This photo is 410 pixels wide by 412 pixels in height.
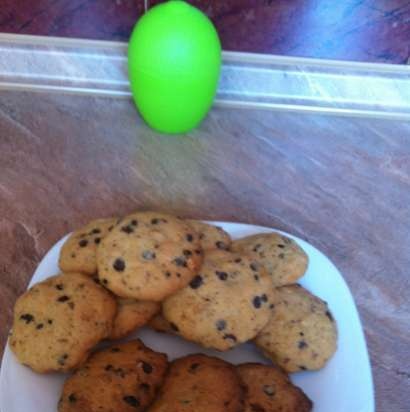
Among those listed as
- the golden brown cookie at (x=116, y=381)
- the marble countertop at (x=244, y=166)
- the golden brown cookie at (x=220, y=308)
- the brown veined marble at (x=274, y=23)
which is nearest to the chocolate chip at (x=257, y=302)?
the golden brown cookie at (x=220, y=308)

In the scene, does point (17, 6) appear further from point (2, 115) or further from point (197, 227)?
point (197, 227)

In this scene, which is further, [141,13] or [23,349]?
[141,13]

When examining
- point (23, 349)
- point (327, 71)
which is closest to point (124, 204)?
point (23, 349)

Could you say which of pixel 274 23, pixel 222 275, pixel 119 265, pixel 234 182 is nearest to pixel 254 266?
pixel 222 275

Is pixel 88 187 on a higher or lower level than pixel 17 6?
lower

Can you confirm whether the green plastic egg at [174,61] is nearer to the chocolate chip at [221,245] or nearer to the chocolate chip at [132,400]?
the chocolate chip at [221,245]

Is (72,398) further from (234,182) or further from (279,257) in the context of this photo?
(234,182)
